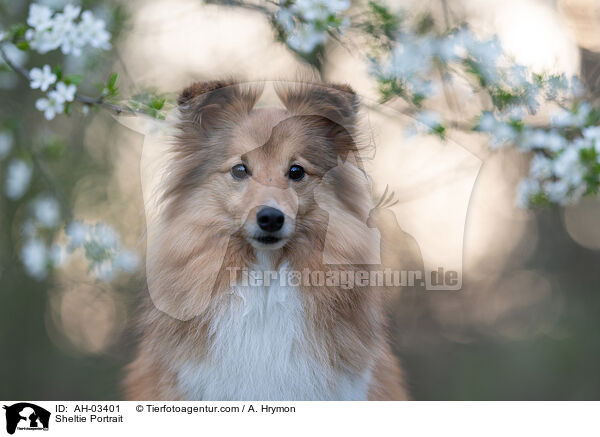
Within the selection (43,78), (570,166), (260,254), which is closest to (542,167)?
(570,166)

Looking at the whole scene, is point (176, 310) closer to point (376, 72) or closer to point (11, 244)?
point (376, 72)

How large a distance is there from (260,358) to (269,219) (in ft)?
2.40

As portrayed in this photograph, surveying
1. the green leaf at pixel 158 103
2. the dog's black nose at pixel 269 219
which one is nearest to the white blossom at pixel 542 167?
the dog's black nose at pixel 269 219

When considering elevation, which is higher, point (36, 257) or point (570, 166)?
point (570, 166)

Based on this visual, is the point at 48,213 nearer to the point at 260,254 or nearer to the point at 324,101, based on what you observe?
the point at 260,254

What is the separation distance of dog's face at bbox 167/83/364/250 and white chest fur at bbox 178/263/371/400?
32 centimetres

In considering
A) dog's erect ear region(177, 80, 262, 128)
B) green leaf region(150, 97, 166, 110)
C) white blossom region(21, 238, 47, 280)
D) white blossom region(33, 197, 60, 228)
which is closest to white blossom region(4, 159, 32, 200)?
white blossom region(33, 197, 60, 228)

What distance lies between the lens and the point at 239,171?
116 inches

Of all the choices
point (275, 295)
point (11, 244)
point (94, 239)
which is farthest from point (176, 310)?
point (11, 244)

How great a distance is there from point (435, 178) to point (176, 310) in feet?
5.20

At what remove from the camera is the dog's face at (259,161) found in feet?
9.34
